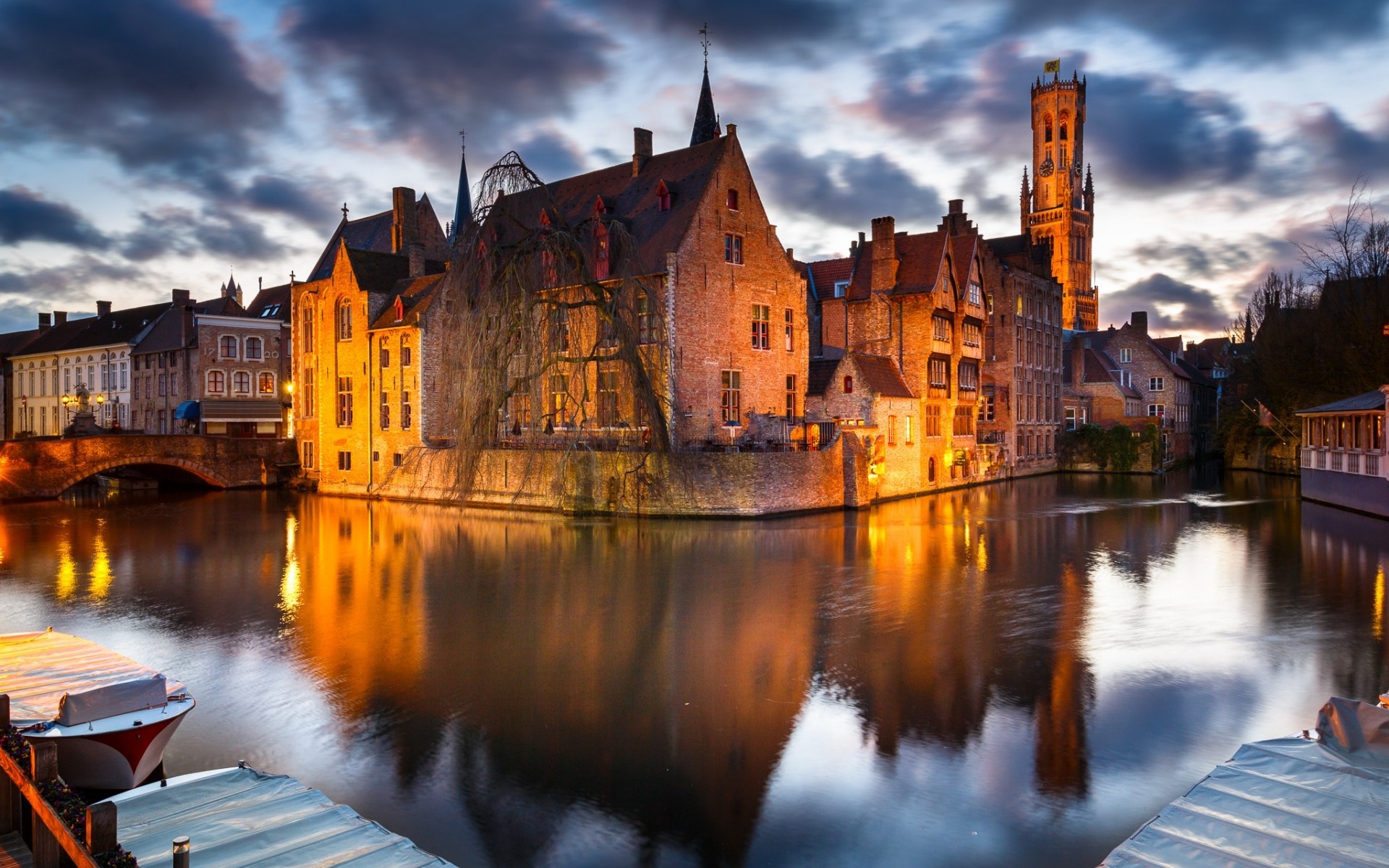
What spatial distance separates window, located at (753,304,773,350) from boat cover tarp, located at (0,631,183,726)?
25.9 m

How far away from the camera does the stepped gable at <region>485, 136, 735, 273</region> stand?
31.5m

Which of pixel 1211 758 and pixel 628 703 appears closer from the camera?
pixel 1211 758

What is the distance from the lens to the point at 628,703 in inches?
413

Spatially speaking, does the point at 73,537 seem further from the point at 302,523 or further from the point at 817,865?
the point at 817,865

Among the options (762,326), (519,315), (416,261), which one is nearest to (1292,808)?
(519,315)

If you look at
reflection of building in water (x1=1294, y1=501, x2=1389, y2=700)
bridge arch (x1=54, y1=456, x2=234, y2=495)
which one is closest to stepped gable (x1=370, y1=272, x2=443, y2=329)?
bridge arch (x1=54, y1=456, x2=234, y2=495)

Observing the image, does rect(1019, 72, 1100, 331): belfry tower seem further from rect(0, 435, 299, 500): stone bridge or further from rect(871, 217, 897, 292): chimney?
rect(0, 435, 299, 500): stone bridge

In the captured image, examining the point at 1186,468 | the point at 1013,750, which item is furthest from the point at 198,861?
the point at 1186,468

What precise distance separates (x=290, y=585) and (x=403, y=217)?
111 feet

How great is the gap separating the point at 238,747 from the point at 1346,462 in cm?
3441

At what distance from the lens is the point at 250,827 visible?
18.7 feet

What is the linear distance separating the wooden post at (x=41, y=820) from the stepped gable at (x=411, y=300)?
105ft

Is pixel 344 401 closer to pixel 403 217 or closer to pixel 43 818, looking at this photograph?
pixel 403 217

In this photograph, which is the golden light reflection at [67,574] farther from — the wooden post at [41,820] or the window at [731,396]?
the window at [731,396]
